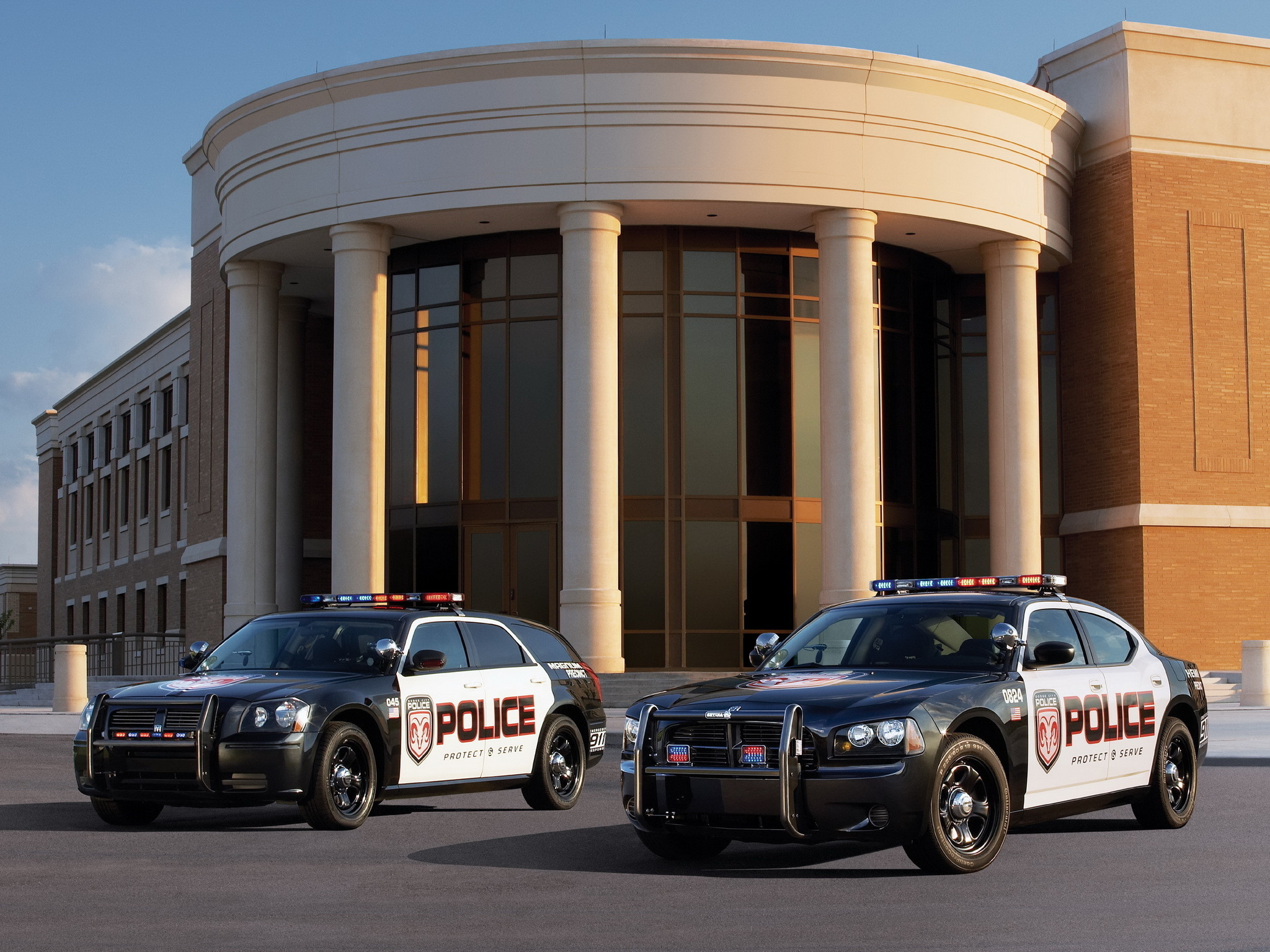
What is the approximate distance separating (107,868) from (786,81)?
22785 mm

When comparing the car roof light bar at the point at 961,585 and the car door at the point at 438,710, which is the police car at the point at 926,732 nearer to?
the car roof light bar at the point at 961,585

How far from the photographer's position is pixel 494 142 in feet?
99.7

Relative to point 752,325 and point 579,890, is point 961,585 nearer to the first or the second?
point 579,890

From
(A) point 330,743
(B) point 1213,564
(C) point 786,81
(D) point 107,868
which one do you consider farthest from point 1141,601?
(D) point 107,868

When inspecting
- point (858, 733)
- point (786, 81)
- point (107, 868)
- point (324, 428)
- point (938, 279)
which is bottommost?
point (107, 868)

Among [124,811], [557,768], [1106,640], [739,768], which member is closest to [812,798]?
[739,768]

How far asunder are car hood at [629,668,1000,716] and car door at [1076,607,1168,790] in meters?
1.47

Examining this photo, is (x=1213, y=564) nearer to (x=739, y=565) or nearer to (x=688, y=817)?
(x=739, y=565)

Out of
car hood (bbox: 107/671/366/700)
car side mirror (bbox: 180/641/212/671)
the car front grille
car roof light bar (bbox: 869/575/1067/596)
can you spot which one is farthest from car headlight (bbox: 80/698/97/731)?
car roof light bar (bbox: 869/575/1067/596)

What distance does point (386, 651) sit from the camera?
12609 mm

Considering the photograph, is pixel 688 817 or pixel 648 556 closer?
pixel 688 817

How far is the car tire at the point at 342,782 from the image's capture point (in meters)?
11.8

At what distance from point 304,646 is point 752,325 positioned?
2034cm

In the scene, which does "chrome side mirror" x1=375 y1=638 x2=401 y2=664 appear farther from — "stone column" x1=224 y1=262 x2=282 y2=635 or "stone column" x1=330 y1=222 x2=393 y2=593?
"stone column" x1=224 y1=262 x2=282 y2=635
